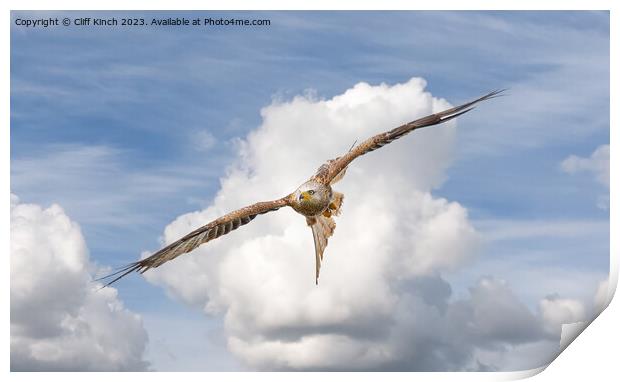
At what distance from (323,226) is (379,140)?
61.6 inches

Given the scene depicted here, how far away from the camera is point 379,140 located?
542 inches

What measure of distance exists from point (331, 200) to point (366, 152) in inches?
34.7

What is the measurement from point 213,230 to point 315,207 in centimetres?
141

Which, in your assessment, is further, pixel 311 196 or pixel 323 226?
pixel 323 226

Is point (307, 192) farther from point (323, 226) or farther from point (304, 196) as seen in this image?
point (323, 226)

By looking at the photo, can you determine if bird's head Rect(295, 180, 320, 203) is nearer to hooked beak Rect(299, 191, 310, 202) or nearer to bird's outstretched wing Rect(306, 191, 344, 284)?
hooked beak Rect(299, 191, 310, 202)

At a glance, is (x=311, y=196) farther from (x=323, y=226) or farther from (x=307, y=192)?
(x=323, y=226)

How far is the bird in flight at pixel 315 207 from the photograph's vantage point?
13461 millimetres

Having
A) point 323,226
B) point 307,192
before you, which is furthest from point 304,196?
point 323,226

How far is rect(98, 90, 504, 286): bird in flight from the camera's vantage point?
44.2 ft

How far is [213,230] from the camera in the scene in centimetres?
1384
